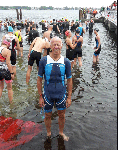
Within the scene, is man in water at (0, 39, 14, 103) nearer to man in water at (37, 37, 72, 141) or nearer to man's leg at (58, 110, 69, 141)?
man in water at (37, 37, 72, 141)

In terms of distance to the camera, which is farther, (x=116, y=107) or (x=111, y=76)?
(x=111, y=76)

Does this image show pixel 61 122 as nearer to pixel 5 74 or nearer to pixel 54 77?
pixel 54 77

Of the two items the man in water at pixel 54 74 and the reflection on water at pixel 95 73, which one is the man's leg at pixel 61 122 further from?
the reflection on water at pixel 95 73

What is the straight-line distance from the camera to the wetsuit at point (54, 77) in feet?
10.2

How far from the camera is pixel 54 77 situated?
10.4 ft

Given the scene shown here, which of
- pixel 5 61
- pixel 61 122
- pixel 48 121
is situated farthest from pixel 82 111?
pixel 5 61

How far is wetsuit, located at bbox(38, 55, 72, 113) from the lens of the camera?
10.2 ft

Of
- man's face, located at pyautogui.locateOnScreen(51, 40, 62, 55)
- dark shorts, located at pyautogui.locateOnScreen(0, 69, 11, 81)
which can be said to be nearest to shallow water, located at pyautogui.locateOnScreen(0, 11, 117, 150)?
dark shorts, located at pyautogui.locateOnScreen(0, 69, 11, 81)

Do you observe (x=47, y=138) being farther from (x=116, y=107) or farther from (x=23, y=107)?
(x=116, y=107)

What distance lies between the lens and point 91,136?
12.6 ft

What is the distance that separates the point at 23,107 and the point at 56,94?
208cm

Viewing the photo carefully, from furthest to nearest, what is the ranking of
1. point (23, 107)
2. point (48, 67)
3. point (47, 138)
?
1. point (23, 107)
2. point (47, 138)
3. point (48, 67)

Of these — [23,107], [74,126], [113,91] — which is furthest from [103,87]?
[23,107]

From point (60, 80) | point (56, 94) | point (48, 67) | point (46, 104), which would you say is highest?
point (48, 67)
